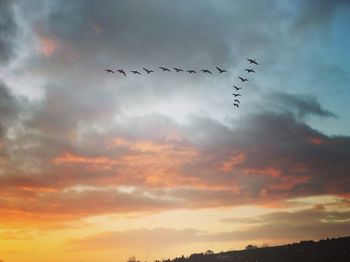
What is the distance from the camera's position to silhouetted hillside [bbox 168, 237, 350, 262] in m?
83.6

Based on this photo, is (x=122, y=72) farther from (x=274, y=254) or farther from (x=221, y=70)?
(x=274, y=254)

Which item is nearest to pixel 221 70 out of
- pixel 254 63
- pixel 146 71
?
pixel 254 63

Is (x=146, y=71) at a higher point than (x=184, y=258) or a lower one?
higher

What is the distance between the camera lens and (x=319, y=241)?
3595 inches

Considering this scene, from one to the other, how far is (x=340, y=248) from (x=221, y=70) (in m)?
36.1

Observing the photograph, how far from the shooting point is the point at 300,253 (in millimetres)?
88625

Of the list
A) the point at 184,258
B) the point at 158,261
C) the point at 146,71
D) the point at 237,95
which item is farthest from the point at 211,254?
the point at 146,71

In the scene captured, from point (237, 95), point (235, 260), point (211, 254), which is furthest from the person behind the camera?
point (211, 254)

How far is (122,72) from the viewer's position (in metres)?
77.8

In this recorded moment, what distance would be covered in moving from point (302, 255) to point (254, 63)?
35.2 m

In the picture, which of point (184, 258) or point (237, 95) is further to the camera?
point (184, 258)

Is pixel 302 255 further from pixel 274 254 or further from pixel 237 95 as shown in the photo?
pixel 237 95

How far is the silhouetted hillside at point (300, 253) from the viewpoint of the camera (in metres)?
83.6

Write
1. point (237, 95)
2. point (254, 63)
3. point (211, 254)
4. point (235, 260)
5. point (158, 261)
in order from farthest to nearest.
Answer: point (158, 261)
point (211, 254)
point (235, 260)
point (237, 95)
point (254, 63)
